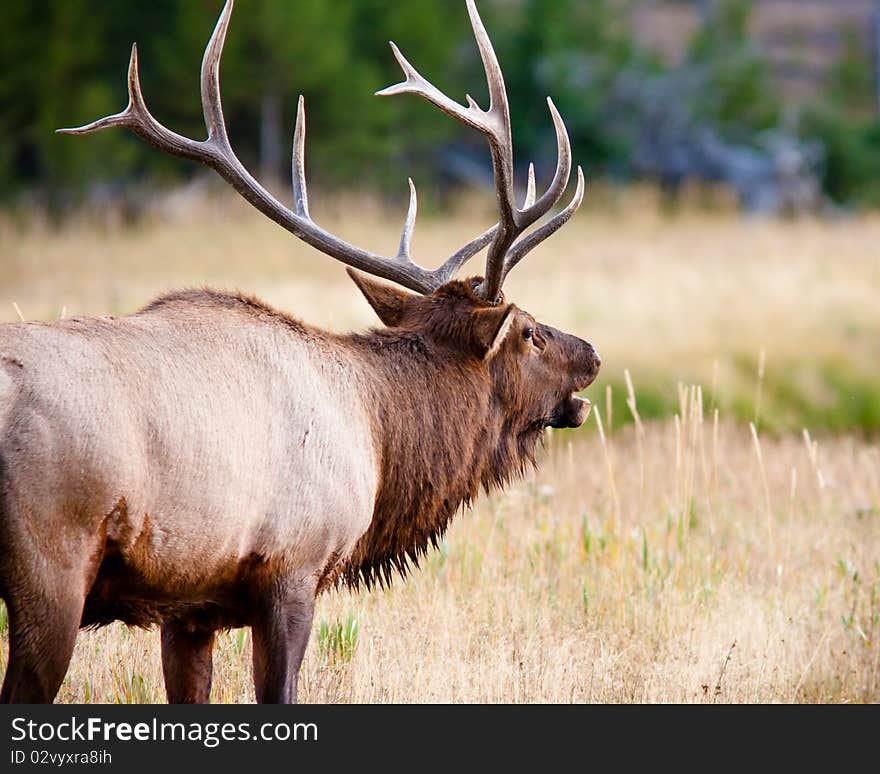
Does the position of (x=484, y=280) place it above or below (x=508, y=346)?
above

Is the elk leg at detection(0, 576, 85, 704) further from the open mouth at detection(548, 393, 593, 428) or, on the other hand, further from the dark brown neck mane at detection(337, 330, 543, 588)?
the open mouth at detection(548, 393, 593, 428)

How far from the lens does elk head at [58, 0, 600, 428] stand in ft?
16.7

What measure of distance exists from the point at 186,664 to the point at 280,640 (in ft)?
2.04

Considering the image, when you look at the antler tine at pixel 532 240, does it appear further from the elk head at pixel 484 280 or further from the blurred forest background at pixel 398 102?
the blurred forest background at pixel 398 102

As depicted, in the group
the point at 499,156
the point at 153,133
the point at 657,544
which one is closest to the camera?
the point at 153,133

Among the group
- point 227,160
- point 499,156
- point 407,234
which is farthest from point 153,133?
point 499,156

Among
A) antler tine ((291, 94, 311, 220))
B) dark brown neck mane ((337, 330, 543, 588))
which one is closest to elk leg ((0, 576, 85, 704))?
dark brown neck mane ((337, 330, 543, 588))

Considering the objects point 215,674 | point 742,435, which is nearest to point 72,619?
point 215,674

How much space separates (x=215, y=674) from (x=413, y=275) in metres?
1.74

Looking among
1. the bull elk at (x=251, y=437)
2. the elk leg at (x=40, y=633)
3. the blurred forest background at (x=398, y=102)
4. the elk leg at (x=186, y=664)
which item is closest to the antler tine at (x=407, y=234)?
the bull elk at (x=251, y=437)

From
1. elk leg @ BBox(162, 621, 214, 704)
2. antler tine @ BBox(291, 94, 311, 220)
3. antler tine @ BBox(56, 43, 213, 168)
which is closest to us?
elk leg @ BBox(162, 621, 214, 704)

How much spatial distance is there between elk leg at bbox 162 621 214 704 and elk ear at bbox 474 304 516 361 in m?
1.41

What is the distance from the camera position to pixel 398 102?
30.0 m

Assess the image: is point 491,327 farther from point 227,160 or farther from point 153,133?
point 153,133
